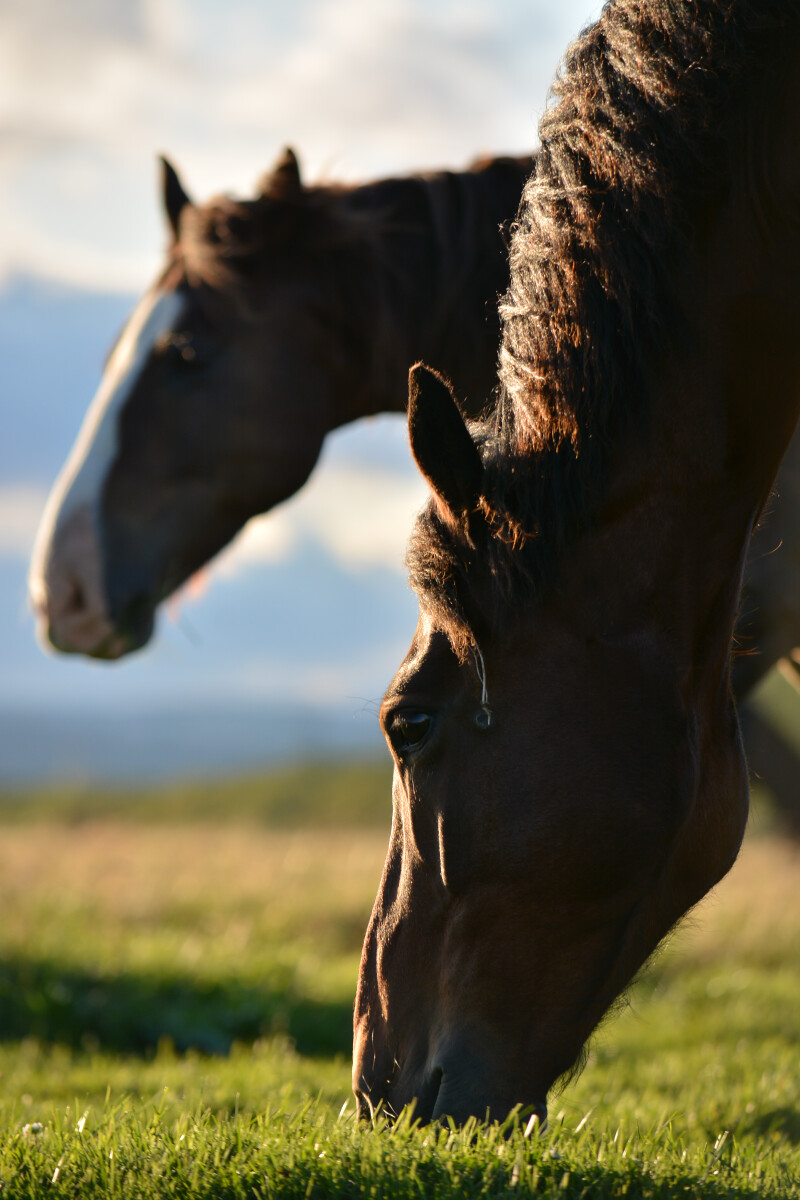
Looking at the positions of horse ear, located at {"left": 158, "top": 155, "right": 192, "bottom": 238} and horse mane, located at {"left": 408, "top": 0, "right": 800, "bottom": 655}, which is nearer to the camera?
horse mane, located at {"left": 408, "top": 0, "right": 800, "bottom": 655}

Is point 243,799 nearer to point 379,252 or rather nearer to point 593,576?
point 379,252

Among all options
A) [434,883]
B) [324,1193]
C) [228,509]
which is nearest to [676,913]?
[434,883]

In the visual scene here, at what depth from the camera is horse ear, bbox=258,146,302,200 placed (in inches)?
187

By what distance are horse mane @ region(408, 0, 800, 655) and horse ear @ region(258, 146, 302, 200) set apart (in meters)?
2.41

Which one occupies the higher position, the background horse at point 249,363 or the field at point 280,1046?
the background horse at point 249,363

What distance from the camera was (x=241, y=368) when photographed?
4.77m

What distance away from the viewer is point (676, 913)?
2.46 metres

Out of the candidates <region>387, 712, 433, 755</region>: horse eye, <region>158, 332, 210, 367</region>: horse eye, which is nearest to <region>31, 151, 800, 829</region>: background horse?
<region>158, 332, 210, 367</region>: horse eye

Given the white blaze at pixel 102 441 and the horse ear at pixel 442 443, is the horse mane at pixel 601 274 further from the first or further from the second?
the white blaze at pixel 102 441

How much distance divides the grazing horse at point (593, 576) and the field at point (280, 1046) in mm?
248

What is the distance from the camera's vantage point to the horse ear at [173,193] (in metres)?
5.16

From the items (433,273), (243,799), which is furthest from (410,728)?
(243,799)

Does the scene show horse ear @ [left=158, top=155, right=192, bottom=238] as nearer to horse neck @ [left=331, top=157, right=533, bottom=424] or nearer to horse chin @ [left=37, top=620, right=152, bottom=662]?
horse neck @ [left=331, top=157, right=533, bottom=424]

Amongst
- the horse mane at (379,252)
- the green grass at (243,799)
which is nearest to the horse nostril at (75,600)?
the horse mane at (379,252)
